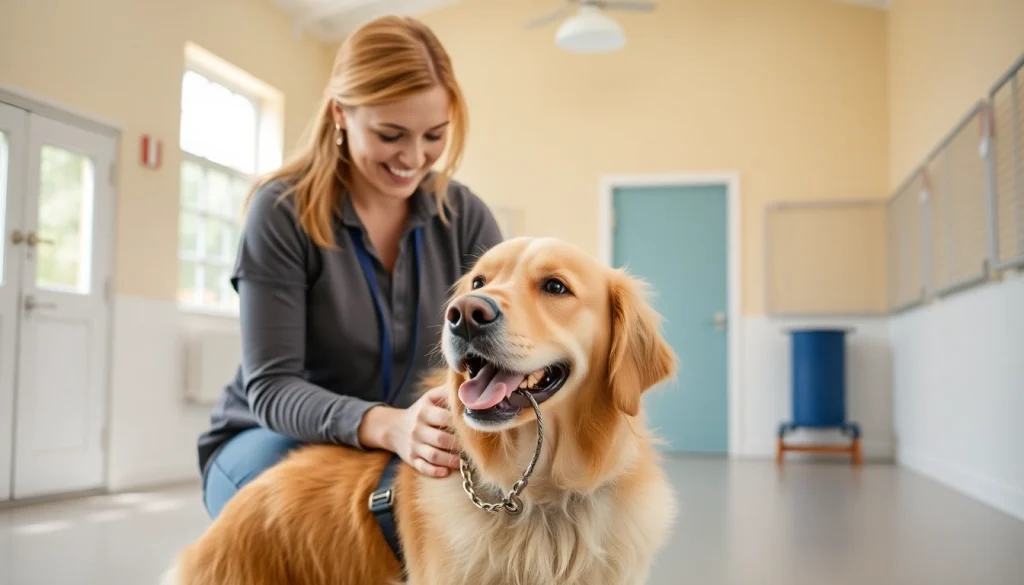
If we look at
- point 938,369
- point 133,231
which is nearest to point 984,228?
point 938,369

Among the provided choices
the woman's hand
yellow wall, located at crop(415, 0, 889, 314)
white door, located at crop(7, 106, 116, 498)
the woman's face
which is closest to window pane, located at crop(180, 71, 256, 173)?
white door, located at crop(7, 106, 116, 498)

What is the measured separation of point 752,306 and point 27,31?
19.5 ft

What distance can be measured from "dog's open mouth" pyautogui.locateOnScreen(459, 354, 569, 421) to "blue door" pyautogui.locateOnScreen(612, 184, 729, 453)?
6.57m

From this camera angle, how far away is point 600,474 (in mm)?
1394

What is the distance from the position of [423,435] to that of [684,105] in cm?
719

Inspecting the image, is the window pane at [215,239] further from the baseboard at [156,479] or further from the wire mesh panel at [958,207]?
the wire mesh panel at [958,207]

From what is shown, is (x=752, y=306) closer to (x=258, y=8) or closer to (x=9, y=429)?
(x=258, y=8)

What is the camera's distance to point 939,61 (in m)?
5.90

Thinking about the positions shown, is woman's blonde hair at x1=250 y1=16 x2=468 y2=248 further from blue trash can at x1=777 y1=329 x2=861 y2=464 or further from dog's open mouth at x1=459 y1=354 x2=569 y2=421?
blue trash can at x1=777 y1=329 x2=861 y2=464

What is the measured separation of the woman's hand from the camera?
1.42m

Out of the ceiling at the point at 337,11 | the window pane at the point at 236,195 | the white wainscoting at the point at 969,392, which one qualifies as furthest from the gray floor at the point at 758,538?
the ceiling at the point at 337,11

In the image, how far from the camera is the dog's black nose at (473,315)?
1292 mm

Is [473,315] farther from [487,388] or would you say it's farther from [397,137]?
[397,137]

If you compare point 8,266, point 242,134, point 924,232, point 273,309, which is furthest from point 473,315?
point 242,134
